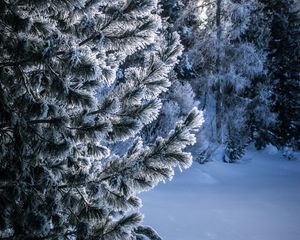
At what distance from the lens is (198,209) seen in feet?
31.7

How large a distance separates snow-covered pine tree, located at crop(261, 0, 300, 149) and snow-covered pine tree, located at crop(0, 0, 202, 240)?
20348 mm

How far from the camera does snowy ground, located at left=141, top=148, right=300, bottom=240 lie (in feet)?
25.8

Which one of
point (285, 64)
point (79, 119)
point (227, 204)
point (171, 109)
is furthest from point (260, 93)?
point (79, 119)

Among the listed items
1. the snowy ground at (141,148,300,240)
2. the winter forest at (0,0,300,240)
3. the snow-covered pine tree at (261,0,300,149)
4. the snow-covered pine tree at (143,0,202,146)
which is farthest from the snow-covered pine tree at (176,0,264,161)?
the winter forest at (0,0,300,240)

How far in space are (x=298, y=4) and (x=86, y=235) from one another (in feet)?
79.7

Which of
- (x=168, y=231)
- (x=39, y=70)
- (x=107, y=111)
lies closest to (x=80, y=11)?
(x=39, y=70)

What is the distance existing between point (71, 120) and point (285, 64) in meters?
21.6

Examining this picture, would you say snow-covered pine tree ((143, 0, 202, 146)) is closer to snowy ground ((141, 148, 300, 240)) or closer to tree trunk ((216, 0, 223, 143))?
snowy ground ((141, 148, 300, 240))

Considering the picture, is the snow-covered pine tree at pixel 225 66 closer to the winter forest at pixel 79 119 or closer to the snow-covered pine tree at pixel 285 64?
the snow-covered pine tree at pixel 285 64

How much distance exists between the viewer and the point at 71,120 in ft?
9.08

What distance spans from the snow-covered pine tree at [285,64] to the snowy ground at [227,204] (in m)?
4.81

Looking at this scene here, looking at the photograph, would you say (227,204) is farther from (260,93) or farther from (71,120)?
(260,93)

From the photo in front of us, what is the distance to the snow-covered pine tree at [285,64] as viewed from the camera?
22.0m

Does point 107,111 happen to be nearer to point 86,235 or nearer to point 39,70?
point 39,70
